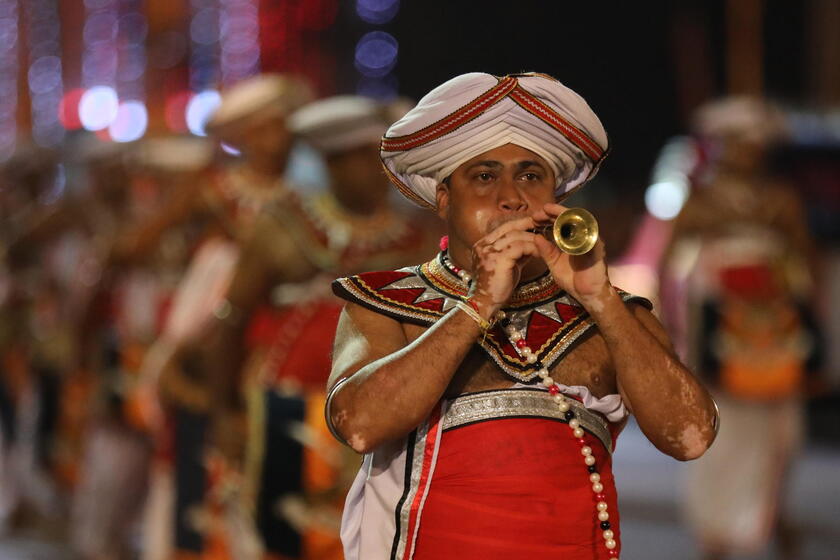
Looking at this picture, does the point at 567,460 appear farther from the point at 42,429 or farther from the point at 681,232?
the point at 42,429

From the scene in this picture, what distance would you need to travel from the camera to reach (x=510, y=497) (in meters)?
2.96

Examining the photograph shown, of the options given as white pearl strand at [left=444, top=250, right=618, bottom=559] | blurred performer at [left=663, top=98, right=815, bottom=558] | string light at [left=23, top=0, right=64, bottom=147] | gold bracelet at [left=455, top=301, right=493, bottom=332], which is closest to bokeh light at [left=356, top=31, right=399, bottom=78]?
string light at [left=23, top=0, right=64, bottom=147]

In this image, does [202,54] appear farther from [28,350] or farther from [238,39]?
[28,350]

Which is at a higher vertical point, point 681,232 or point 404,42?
point 404,42

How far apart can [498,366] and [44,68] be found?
86.7 feet

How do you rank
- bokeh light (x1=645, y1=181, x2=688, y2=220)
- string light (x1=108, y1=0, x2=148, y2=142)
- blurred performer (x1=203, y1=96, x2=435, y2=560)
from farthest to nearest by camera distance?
1. string light (x1=108, y1=0, x2=148, y2=142)
2. bokeh light (x1=645, y1=181, x2=688, y2=220)
3. blurred performer (x1=203, y1=96, x2=435, y2=560)

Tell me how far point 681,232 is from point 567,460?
5.87 meters

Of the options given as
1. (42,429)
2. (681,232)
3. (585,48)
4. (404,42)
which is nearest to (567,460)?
(681,232)

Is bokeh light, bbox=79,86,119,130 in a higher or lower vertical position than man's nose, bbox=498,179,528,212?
higher

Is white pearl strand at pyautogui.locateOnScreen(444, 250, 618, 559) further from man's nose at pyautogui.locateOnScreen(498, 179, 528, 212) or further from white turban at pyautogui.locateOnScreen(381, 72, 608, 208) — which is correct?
white turban at pyautogui.locateOnScreen(381, 72, 608, 208)

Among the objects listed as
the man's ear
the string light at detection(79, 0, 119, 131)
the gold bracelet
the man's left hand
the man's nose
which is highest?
the string light at detection(79, 0, 119, 131)

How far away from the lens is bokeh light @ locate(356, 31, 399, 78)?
755 inches

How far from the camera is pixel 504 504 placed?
2.96 meters

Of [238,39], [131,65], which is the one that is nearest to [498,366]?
[238,39]
